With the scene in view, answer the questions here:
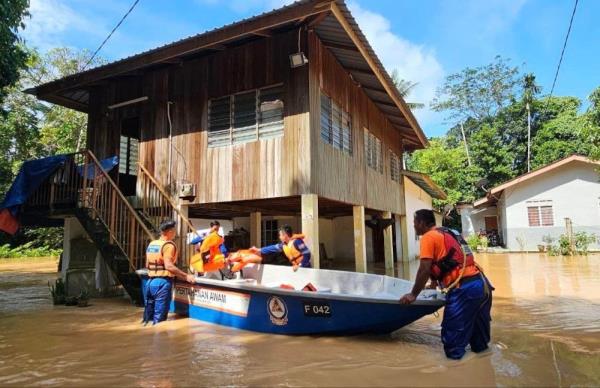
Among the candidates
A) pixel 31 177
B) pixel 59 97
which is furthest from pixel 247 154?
pixel 59 97

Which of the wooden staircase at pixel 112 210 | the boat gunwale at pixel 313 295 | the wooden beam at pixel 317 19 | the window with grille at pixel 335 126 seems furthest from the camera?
the window with grille at pixel 335 126

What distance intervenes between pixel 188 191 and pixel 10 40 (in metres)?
4.49

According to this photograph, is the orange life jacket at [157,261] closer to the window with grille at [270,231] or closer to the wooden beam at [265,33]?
the wooden beam at [265,33]

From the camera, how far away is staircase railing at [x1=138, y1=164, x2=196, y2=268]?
925 centimetres

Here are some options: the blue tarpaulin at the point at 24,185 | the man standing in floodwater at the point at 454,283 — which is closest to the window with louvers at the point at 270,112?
the blue tarpaulin at the point at 24,185

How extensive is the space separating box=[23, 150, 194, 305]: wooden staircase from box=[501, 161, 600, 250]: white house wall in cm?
1990

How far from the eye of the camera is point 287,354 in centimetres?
492

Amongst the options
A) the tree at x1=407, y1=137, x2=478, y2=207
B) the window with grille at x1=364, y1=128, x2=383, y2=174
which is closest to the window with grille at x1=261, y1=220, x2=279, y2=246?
the window with grille at x1=364, y1=128, x2=383, y2=174

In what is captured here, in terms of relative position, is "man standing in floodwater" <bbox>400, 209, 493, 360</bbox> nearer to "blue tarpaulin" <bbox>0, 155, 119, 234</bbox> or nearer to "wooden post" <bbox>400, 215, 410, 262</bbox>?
"blue tarpaulin" <bbox>0, 155, 119, 234</bbox>

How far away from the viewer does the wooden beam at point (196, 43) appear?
728 cm

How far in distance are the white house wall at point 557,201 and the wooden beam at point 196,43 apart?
66.4 ft

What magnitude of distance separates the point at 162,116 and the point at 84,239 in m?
3.74

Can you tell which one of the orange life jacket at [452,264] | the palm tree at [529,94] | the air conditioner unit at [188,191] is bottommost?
the orange life jacket at [452,264]

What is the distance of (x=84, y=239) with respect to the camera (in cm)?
1073
